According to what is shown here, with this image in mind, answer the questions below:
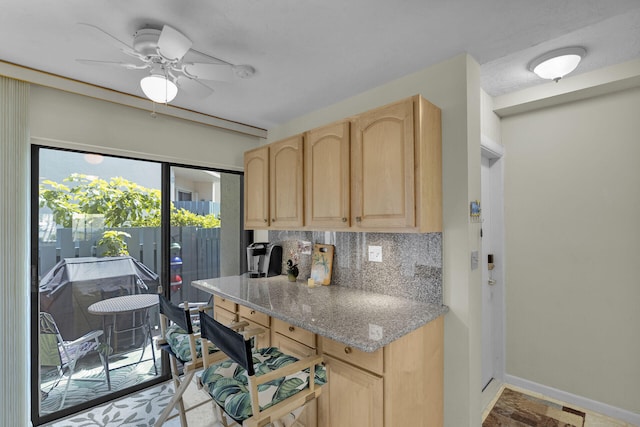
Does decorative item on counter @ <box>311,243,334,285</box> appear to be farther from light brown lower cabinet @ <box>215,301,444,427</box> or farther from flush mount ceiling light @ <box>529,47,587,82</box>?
flush mount ceiling light @ <box>529,47,587,82</box>

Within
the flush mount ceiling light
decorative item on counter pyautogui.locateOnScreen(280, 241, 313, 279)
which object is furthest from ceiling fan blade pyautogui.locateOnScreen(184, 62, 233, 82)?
the flush mount ceiling light

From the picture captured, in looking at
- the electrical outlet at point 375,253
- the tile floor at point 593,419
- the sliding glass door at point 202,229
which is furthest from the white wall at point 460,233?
the sliding glass door at point 202,229

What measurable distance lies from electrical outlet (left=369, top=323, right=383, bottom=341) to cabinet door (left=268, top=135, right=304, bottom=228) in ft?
3.73

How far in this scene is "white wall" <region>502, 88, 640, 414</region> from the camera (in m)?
2.18

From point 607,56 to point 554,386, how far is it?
2510mm

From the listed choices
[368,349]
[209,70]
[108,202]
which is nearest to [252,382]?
[368,349]

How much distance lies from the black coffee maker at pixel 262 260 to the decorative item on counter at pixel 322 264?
490 millimetres

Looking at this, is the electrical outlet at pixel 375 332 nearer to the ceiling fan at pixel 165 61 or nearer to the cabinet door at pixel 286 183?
the cabinet door at pixel 286 183

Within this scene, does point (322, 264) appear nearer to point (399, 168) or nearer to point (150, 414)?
point (399, 168)

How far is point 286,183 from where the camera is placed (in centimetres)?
258

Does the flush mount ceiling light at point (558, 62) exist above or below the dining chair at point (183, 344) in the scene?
above

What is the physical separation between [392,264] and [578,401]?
190 cm

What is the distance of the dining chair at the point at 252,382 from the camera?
4.06ft

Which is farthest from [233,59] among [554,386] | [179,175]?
[554,386]
